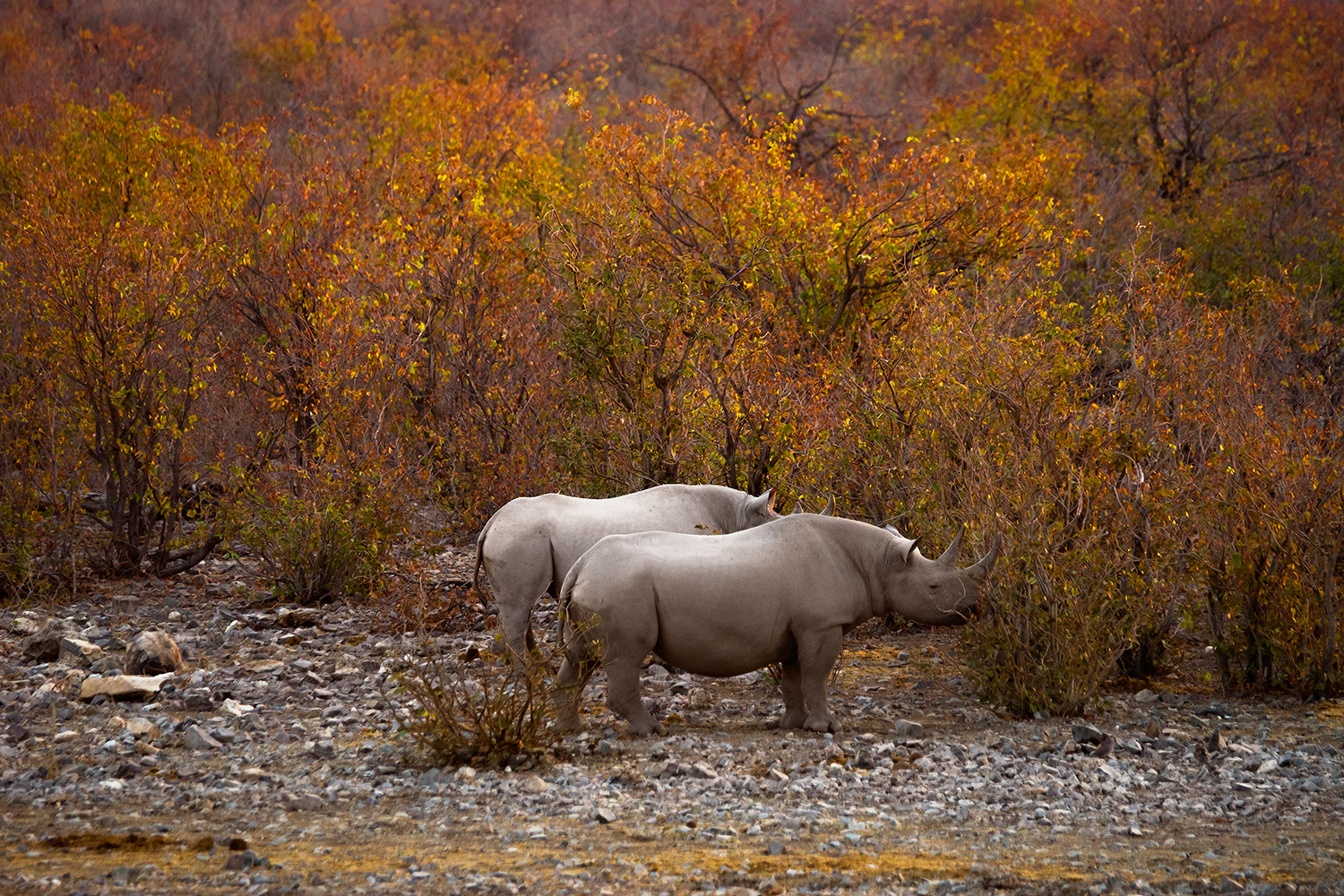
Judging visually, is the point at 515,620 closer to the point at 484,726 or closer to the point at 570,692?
the point at 570,692

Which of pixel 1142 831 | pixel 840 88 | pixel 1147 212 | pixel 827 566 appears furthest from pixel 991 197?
pixel 840 88

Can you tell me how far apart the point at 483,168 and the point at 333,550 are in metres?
15.2

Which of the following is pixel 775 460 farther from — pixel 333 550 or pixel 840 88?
pixel 840 88

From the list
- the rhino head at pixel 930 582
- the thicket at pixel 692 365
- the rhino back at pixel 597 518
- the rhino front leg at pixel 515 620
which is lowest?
the rhino front leg at pixel 515 620

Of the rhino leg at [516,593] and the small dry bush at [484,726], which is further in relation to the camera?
the rhino leg at [516,593]

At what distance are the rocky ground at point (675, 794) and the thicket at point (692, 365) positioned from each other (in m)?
1.07

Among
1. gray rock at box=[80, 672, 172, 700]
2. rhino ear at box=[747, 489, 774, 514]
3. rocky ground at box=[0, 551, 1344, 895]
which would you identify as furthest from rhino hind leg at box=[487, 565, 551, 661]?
gray rock at box=[80, 672, 172, 700]

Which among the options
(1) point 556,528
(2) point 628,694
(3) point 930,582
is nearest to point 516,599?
(1) point 556,528

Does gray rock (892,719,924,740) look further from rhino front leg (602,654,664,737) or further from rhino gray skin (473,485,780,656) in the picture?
rhino gray skin (473,485,780,656)

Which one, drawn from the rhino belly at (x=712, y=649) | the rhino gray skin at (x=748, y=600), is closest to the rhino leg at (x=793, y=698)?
the rhino gray skin at (x=748, y=600)

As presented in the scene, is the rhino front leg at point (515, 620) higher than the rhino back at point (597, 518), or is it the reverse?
the rhino back at point (597, 518)

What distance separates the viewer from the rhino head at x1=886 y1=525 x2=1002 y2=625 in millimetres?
9359

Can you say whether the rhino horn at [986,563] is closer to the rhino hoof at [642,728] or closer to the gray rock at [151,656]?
the rhino hoof at [642,728]

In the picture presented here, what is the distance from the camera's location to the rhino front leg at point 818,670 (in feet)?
29.8
